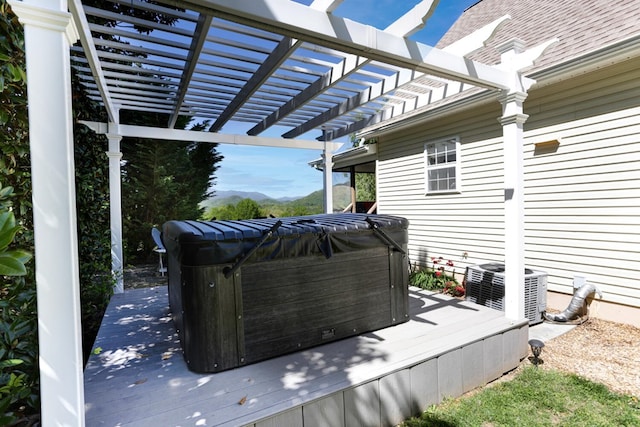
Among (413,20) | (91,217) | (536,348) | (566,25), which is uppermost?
(566,25)

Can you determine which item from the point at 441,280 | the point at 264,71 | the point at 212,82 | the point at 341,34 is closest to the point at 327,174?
the point at 441,280

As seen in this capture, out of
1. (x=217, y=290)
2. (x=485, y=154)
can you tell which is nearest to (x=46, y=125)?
(x=217, y=290)

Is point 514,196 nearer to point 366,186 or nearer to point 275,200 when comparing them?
point 275,200

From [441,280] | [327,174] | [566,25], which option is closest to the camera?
[566,25]

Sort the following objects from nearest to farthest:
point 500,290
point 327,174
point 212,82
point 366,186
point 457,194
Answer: point 212,82 → point 500,290 → point 457,194 → point 327,174 → point 366,186

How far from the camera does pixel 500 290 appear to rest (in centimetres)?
412

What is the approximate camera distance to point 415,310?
12.7 ft

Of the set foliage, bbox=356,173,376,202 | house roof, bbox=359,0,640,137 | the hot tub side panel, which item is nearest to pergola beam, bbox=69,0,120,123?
the hot tub side panel

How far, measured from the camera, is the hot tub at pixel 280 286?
2424 mm

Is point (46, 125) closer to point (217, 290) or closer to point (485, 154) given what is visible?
point (217, 290)

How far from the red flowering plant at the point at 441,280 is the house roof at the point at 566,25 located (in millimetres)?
3314

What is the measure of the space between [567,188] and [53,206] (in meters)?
5.44

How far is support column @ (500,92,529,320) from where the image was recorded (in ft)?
10.4

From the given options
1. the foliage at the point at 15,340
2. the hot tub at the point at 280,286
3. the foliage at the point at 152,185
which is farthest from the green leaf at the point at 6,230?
the foliage at the point at 152,185
